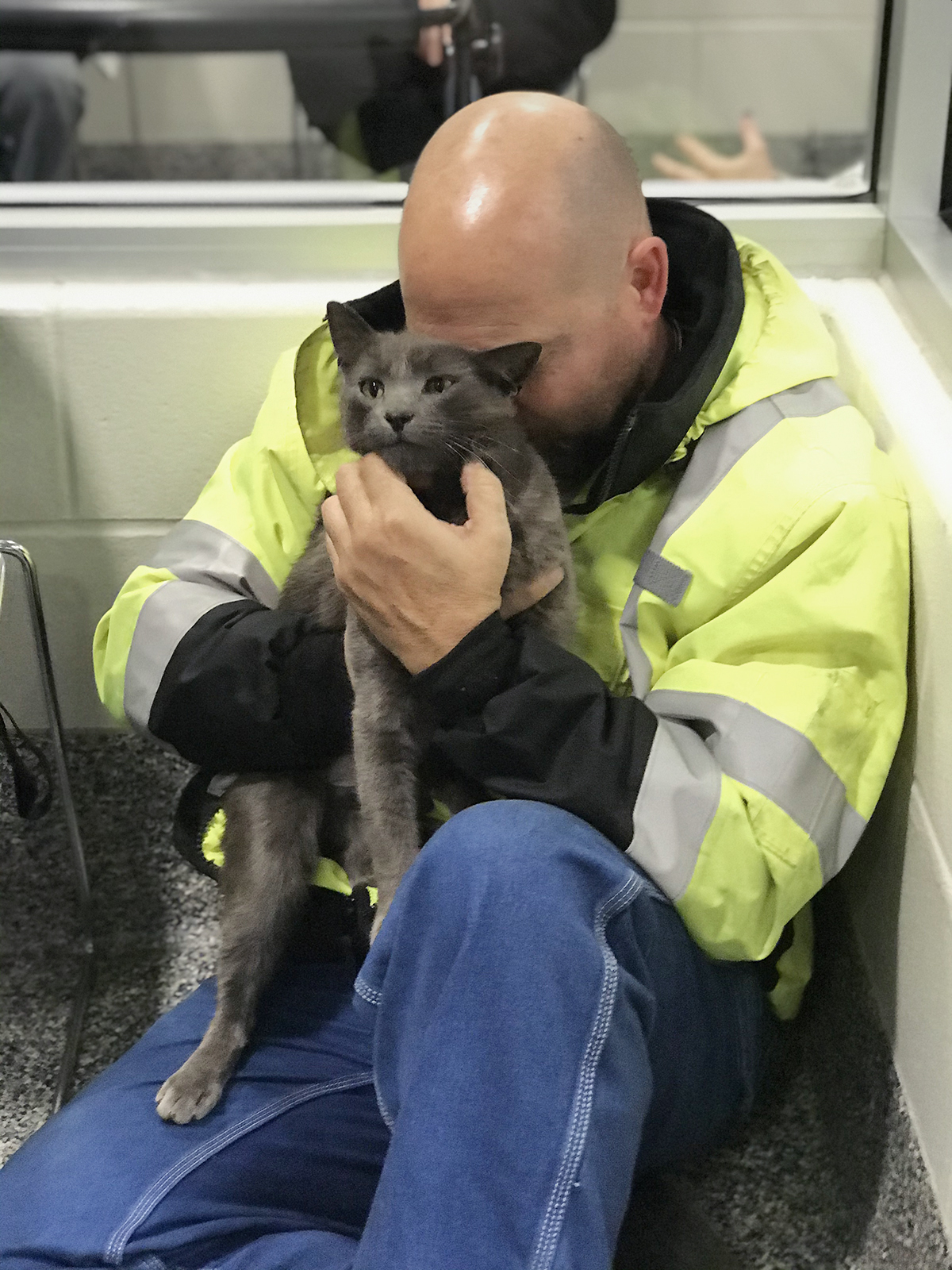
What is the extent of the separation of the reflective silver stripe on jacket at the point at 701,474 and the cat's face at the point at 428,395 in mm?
172

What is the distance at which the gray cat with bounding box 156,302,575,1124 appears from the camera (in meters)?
1.18

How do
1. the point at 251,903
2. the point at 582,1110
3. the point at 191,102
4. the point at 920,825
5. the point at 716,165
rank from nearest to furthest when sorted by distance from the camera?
the point at 582,1110 → the point at 920,825 → the point at 251,903 → the point at 716,165 → the point at 191,102

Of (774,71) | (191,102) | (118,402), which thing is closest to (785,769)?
(118,402)

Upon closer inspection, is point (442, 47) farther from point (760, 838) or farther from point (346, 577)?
point (760, 838)

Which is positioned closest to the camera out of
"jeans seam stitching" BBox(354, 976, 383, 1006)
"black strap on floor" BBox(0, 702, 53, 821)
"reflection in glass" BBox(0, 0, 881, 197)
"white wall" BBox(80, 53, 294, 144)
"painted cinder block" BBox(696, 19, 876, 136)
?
"jeans seam stitching" BBox(354, 976, 383, 1006)

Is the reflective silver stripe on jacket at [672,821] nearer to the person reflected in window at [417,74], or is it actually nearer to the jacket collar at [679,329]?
the jacket collar at [679,329]

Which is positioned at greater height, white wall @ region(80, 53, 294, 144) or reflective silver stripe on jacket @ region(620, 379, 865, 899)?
reflective silver stripe on jacket @ region(620, 379, 865, 899)

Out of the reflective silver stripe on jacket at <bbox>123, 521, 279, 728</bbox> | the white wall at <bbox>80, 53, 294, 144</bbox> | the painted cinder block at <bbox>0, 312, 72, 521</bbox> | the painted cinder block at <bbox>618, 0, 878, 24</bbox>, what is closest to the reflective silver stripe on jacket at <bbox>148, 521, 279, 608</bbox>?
the reflective silver stripe on jacket at <bbox>123, 521, 279, 728</bbox>

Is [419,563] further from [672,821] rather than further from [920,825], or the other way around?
[920,825]

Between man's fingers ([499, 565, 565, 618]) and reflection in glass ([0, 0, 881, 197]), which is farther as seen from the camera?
reflection in glass ([0, 0, 881, 197])

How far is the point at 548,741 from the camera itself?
1.09m

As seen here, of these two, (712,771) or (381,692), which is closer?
(712,771)

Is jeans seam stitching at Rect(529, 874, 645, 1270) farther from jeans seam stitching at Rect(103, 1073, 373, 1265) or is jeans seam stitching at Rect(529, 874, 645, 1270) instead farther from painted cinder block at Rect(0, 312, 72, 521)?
painted cinder block at Rect(0, 312, 72, 521)

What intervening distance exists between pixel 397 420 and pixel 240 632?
0.96 feet
